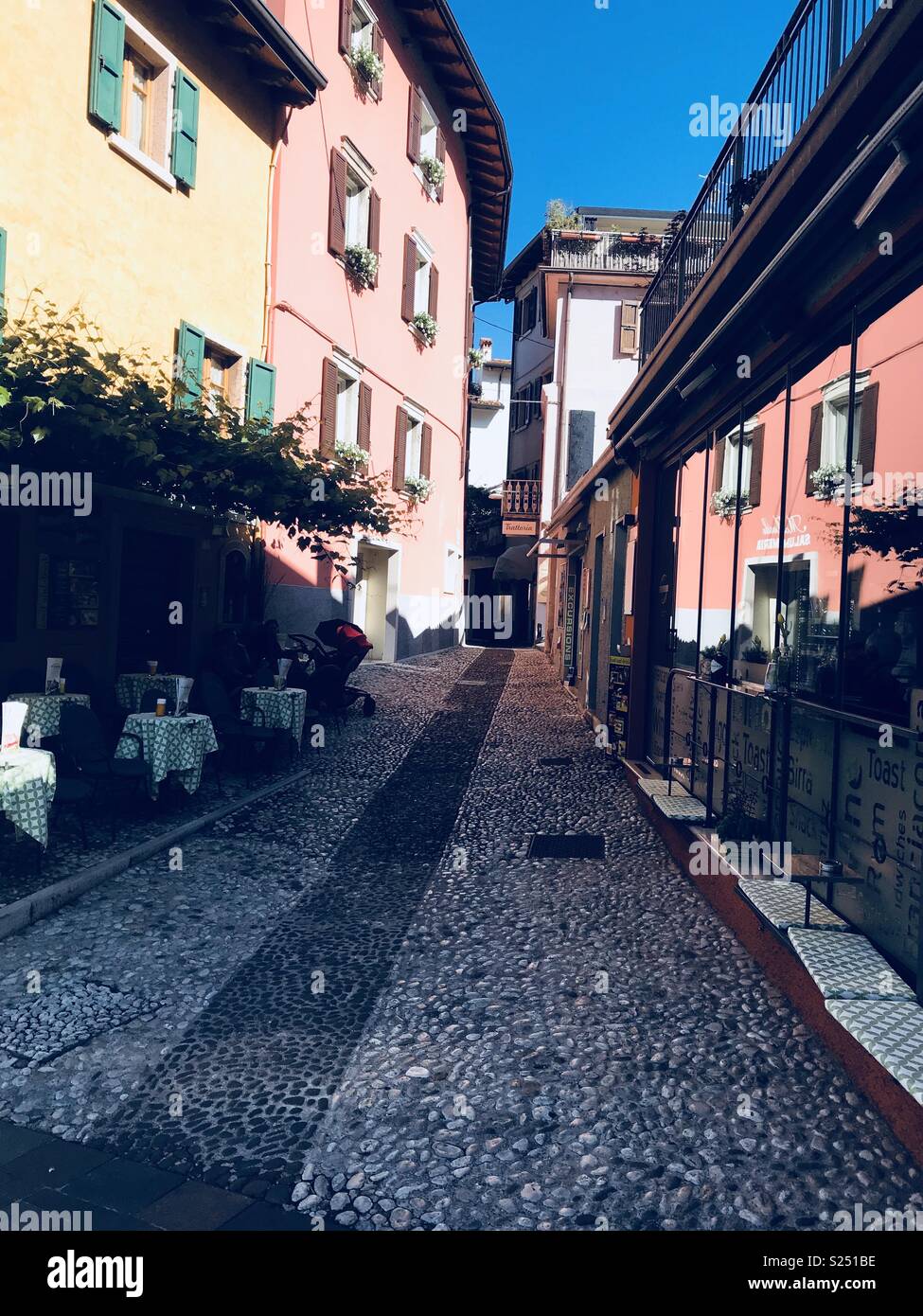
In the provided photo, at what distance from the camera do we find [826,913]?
4.41 metres

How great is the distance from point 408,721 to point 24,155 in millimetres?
7750

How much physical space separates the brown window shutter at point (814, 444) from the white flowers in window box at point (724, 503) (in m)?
1.47

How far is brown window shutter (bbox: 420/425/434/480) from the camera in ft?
70.0

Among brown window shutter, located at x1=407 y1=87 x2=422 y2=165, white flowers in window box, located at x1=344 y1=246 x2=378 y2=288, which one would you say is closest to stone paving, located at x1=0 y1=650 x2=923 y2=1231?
white flowers in window box, located at x1=344 y1=246 x2=378 y2=288

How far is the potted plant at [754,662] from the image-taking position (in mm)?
5758

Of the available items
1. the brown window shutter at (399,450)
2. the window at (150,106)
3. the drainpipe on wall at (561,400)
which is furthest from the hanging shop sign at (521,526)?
the window at (150,106)

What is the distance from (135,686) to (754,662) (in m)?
6.40

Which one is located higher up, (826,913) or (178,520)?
(178,520)

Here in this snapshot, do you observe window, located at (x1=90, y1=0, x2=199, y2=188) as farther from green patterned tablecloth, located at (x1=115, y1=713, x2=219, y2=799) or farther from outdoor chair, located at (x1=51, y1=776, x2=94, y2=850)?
outdoor chair, located at (x1=51, y1=776, x2=94, y2=850)

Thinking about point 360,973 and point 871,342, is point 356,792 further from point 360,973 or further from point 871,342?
point 871,342

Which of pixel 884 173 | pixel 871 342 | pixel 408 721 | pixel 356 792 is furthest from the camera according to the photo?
pixel 408 721

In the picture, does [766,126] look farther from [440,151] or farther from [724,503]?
[440,151]
